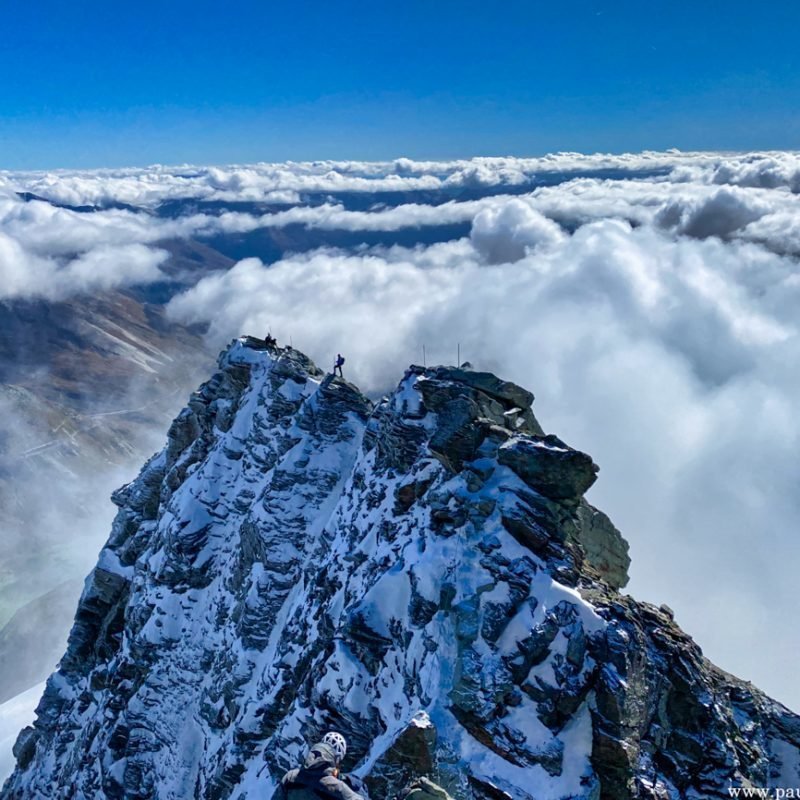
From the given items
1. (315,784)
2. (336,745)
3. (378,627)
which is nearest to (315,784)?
(315,784)

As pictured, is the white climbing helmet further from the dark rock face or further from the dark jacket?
the dark rock face

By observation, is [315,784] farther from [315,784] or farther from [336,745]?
[336,745]

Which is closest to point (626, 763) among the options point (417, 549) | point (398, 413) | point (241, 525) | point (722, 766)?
point (722, 766)

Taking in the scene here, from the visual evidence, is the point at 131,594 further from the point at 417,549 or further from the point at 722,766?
the point at 722,766

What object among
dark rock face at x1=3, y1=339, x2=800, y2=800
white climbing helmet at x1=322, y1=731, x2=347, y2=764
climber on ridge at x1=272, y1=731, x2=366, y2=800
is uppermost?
climber on ridge at x1=272, y1=731, x2=366, y2=800

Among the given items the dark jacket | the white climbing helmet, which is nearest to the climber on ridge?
the dark jacket

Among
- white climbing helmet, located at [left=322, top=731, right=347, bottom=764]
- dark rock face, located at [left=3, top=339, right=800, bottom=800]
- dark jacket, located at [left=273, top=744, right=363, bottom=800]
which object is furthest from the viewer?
dark rock face, located at [left=3, top=339, right=800, bottom=800]
